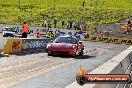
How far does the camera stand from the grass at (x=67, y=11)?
94438 mm

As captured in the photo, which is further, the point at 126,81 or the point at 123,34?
the point at 123,34

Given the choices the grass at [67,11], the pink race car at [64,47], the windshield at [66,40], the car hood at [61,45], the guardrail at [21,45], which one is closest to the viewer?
the pink race car at [64,47]

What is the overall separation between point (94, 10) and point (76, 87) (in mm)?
102888

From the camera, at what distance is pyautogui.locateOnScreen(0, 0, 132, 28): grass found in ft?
A: 310

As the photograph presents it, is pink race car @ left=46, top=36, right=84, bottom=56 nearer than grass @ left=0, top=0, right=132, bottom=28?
Yes

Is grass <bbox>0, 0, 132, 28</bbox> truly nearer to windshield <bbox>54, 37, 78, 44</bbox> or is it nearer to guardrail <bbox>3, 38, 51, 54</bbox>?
guardrail <bbox>3, 38, 51, 54</bbox>

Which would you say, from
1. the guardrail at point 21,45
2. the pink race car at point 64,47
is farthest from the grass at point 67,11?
the pink race car at point 64,47

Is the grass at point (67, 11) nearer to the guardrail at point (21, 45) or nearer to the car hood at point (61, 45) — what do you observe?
the guardrail at point (21, 45)

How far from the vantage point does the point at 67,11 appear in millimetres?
106125

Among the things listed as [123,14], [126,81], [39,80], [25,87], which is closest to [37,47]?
[39,80]

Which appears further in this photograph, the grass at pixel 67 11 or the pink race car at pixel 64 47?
the grass at pixel 67 11

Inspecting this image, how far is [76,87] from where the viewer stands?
754 centimetres

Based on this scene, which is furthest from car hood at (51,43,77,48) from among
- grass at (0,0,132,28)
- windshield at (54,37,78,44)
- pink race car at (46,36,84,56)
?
grass at (0,0,132,28)

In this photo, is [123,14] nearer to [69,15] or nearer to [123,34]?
[69,15]
